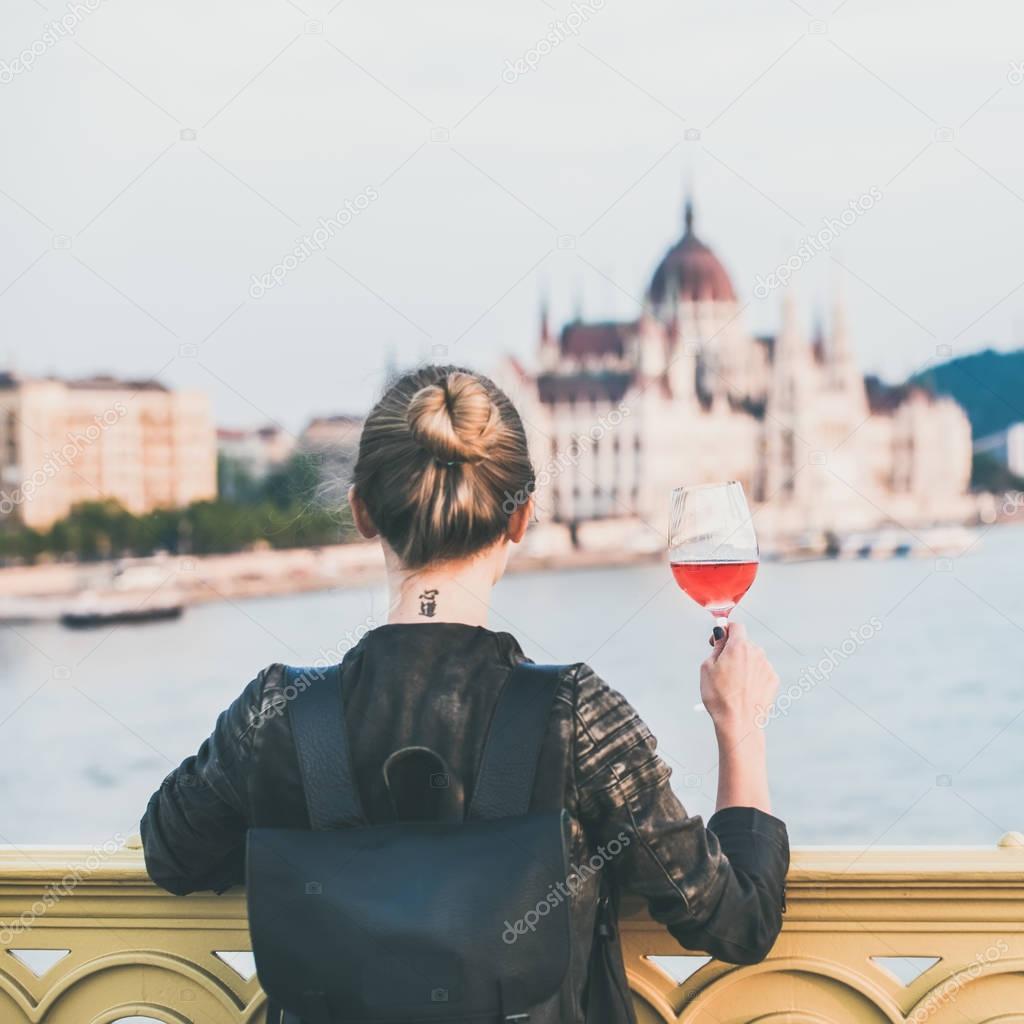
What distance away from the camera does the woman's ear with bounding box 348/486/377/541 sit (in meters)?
0.82

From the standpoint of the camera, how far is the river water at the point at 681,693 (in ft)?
49.9

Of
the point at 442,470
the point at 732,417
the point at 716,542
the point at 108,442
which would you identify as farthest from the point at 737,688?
the point at 732,417

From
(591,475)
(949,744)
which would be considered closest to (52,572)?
(591,475)

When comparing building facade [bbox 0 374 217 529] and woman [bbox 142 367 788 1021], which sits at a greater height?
building facade [bbox 0 374 217 529]

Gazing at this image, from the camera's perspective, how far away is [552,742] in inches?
30.1

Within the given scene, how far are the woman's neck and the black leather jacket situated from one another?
0.01m

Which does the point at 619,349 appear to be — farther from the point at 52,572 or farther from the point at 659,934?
the point at 659,934

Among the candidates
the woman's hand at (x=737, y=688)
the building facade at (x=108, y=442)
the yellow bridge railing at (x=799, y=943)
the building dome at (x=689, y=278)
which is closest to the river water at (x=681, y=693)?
the yellow bridge railing at (x=799, y=943)

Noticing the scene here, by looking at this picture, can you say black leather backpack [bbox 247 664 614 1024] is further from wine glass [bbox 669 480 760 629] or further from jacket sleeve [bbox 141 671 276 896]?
wine glass [bbox 669 480 760 629]

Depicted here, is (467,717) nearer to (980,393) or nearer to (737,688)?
(737,688)

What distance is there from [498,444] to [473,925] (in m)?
0.25

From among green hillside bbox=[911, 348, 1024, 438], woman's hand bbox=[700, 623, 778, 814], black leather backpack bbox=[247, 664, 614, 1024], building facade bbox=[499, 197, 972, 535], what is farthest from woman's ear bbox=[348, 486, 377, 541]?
green hillside bbox=[911, 348, 1024, 438]

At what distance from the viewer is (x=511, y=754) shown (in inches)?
30.0

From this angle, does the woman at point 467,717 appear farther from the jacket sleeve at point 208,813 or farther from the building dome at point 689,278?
the building dome at point 689,278
